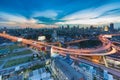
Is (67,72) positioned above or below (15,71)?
above

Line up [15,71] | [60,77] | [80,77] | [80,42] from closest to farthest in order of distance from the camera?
[80,77] < [60,77] < [15,71] < [80,42]

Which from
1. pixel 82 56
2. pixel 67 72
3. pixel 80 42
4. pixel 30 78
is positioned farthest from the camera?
pixel 80 42

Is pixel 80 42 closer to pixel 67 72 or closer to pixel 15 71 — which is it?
pixel 15 71

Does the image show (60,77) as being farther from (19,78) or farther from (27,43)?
(27,43)

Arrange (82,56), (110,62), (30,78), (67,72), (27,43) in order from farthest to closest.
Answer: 1. (27,43)
2. (82,56)
3. (110,62)
4. (30,78)
5. (67,72)

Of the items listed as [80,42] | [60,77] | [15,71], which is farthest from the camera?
[80,42]

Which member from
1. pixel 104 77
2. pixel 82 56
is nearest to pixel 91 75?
pixel 104 77

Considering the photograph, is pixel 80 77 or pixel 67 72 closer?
pixel 80 77

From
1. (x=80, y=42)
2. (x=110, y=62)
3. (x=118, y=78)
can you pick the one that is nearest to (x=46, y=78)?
(x=118, y=78)

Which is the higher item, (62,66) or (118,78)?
(62,66)

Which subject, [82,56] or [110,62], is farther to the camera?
[82,56]
